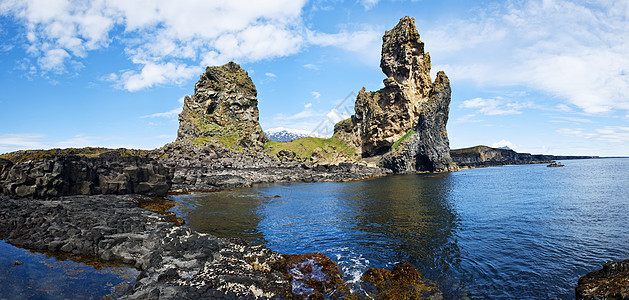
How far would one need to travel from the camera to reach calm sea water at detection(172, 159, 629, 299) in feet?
45.4

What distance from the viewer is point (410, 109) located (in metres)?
113

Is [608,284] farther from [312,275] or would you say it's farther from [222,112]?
[222,112]

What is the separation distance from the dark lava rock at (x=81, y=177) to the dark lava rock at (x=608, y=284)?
44.2 metres

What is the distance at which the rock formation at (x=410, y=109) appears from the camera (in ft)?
355

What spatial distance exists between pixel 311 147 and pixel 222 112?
44.3m

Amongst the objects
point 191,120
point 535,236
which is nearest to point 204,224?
point 535,236

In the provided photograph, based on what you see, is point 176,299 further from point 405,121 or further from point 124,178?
point 405,121

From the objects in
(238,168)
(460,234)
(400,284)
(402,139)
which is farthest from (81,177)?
(402,139)

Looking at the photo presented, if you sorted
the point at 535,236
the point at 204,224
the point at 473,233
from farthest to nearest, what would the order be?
1. the point at 204,224
2. the point at 473,233
3. the point at 535,236

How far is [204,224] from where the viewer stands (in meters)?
25.6

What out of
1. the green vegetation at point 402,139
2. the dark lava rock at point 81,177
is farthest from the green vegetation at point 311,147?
the dark lava rock at point 81,177

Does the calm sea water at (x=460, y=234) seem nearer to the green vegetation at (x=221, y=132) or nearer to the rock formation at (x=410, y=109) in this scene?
the green vegetation at (x=221, y=132)

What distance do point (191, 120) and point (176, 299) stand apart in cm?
11117

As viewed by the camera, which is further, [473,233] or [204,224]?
[204,224]
